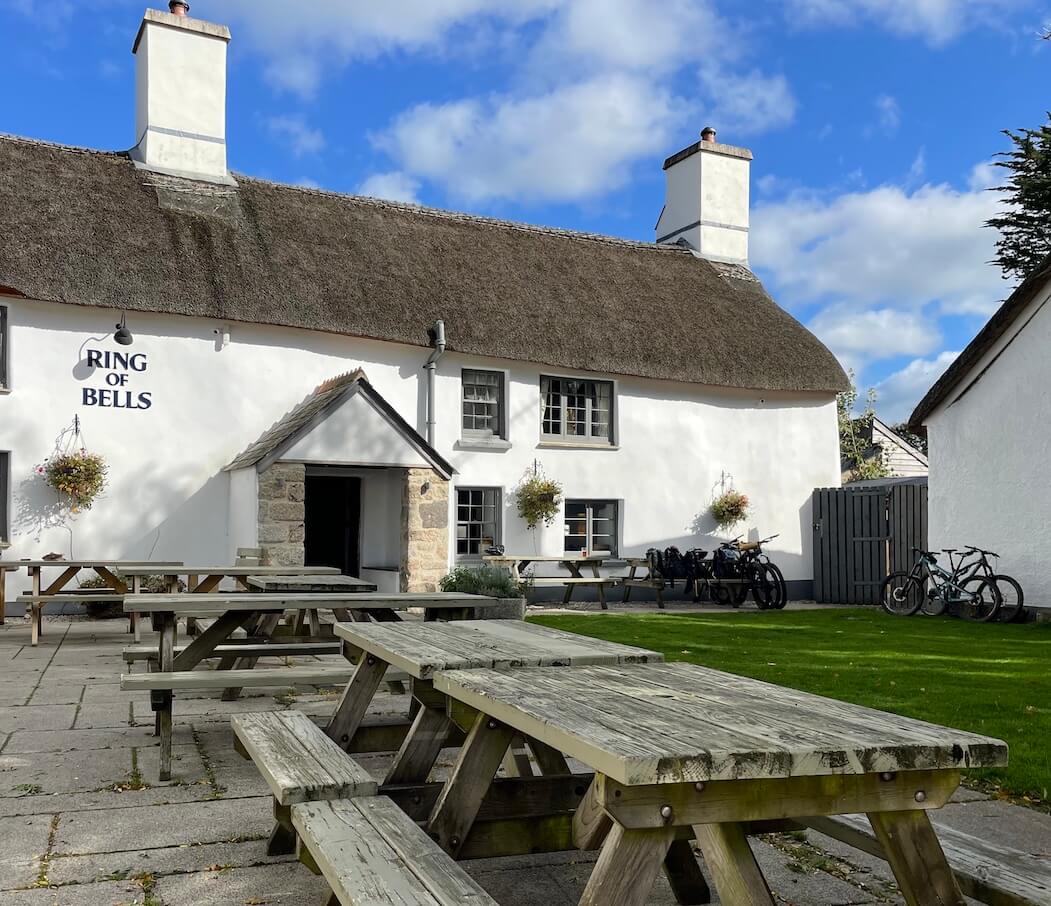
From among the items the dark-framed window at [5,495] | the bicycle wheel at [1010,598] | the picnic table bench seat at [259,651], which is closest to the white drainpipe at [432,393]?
the dark-framed window at [5,495]

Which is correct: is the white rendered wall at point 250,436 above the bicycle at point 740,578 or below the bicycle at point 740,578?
above

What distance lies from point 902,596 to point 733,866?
13636 mm

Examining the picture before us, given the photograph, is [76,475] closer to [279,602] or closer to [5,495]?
[5,495]

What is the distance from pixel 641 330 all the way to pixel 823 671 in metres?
10.1

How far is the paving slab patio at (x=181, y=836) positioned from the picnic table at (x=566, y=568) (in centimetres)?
901

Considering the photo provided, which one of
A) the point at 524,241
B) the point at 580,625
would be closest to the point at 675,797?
the point at 580,625

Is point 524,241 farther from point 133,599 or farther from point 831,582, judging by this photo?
point 133,599

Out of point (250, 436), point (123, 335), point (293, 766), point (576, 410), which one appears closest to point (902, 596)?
point (576, 410)

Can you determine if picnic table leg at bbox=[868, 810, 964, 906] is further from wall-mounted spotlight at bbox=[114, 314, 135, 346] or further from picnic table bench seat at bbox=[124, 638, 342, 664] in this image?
wall-mounted spotlight at bbox=[114, 314, 135, 346]

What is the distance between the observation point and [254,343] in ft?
47.0

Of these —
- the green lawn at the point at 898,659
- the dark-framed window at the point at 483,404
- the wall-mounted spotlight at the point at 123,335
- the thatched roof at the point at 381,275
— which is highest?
the thatched roof at the point at 381,275

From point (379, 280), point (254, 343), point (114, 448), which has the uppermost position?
point (379, 280)

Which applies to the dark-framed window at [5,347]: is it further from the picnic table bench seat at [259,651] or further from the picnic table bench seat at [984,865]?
the picnic table bench seat at [984,865]

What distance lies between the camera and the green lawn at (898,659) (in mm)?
5855
